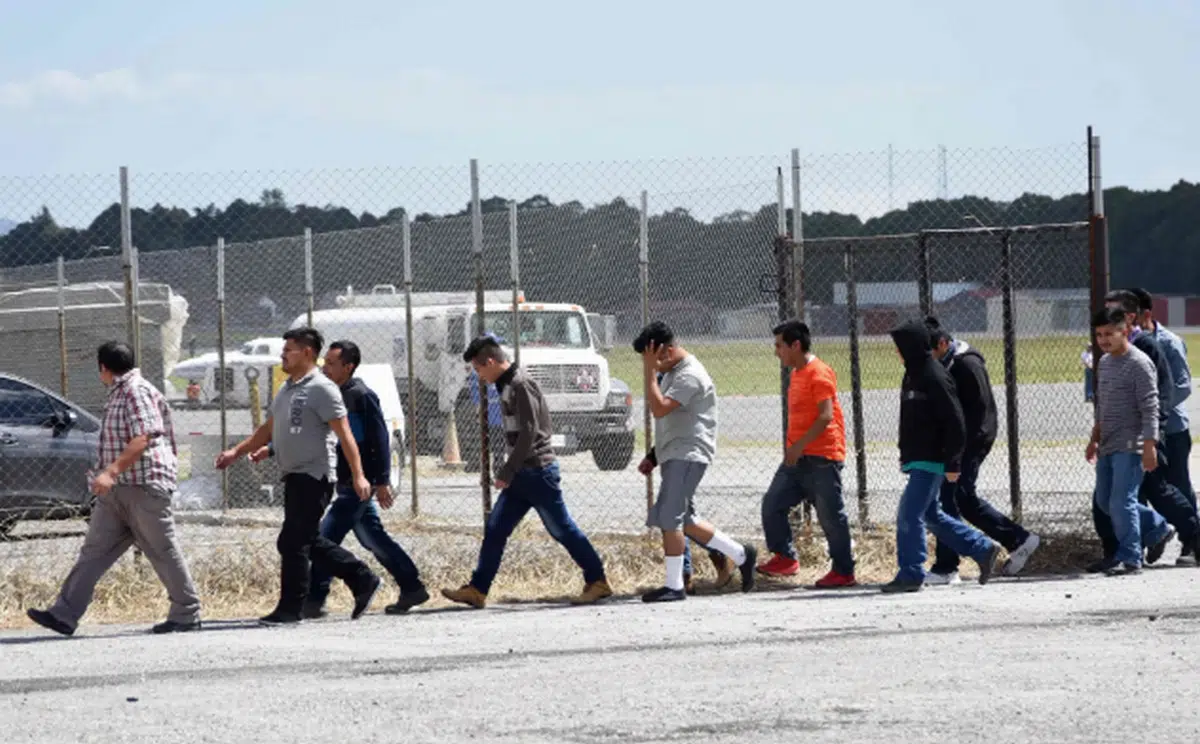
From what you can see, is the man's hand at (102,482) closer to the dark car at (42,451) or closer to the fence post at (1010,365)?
the dark car at (42,451)

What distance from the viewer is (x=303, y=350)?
1171 centimetres

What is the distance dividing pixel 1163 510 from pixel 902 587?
2042mm

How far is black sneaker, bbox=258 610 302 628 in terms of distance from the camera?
38.3ft

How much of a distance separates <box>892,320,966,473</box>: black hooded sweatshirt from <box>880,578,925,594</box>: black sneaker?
0.70 meters

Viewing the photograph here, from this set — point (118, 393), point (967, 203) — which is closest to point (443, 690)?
point (118, 393)

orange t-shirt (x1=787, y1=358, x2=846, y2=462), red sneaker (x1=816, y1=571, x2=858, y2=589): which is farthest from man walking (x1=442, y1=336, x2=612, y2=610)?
orange t-shirt (x1=787, y1=358, x2=846, y2=462)

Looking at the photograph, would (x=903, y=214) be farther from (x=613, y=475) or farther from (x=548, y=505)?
(x=613, y=475)

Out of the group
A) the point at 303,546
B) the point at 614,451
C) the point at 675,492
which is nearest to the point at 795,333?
the point at 675,492

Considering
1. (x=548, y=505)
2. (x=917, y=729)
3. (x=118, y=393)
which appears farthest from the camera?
(x=548, y=505)

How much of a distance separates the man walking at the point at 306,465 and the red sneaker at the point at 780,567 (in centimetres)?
270

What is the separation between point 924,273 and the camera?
48.0 ft

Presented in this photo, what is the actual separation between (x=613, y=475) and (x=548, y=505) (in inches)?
422

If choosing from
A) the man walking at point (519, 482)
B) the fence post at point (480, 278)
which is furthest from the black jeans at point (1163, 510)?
the fence post at point (480, 278)

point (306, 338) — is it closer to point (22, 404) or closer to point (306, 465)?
point (306, 465)
